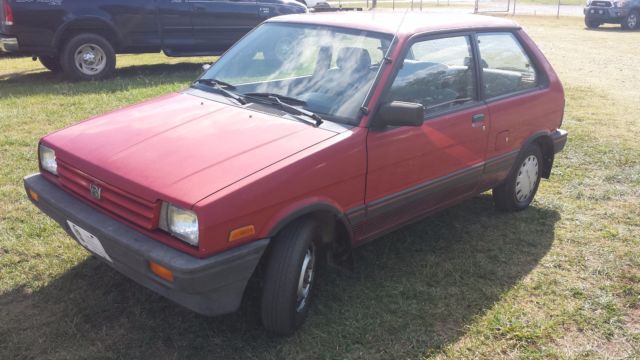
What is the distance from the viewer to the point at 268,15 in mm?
10414

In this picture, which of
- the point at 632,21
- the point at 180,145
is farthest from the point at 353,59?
the point at 632,21

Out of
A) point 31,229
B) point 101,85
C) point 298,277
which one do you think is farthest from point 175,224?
point 101,85

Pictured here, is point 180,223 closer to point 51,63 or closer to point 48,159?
point 48,159

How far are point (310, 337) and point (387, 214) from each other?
0.89m

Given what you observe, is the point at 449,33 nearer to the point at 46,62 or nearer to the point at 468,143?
the point at 468,143

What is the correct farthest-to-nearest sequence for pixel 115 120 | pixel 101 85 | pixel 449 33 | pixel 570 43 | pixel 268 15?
1. pixel 570 43
2. pixel 268 15
3. pixel 101 85
4. pixel 449 33
5. pixel 115 120

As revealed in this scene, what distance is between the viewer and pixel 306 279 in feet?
10.1

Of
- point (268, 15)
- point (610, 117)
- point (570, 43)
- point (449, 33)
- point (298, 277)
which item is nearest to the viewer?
point (298, 277)

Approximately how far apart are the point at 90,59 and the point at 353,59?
21.7ft

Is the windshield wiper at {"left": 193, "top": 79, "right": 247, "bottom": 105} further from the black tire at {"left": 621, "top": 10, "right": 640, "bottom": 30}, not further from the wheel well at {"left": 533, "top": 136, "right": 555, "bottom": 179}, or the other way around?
the black tire at {"left": 621, "top": 10, "right": 640, "bottom": 30}

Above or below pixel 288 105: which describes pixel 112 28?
above

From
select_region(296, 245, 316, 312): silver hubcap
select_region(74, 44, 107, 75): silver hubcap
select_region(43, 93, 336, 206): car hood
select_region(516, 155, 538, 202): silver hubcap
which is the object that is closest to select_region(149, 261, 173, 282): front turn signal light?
select_region(43, 93, 336, 206): car hood

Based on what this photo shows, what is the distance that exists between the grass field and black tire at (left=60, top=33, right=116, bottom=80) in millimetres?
3381

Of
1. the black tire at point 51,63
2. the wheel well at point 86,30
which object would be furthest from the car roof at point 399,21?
the black tire at point 51,63
